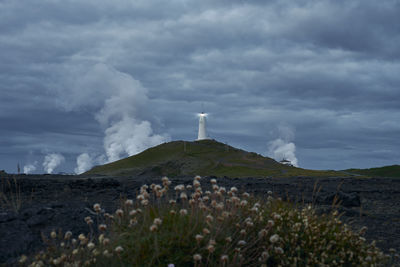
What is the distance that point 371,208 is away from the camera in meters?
14.7

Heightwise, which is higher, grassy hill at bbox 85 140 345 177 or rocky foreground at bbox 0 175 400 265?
grassy hill at bbox 85 140 345 177

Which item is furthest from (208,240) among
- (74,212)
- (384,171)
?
(384,171)

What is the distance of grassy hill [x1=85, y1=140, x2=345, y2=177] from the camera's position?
48.0m

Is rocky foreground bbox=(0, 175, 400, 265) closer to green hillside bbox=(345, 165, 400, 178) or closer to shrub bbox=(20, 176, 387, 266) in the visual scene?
shrub bbox=(20, 176, 387, 266)

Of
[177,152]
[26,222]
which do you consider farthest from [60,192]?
[177,152]

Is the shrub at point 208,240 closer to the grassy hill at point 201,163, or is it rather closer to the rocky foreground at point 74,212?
the rocky foreground at point 74,212

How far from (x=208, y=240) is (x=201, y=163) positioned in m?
51.1

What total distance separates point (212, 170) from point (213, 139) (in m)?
29.2

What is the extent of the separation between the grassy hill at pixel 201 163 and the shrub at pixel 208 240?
3640 cm

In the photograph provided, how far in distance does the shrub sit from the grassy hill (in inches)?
1433

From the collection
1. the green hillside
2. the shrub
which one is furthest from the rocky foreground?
Answer: the green hillside

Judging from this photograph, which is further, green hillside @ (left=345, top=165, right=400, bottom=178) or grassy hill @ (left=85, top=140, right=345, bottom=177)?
green hillside @ (left=345, top=165, right=400, bottom=178)

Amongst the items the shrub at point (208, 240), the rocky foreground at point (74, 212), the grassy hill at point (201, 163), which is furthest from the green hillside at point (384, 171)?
the shrub at point (208, 240)

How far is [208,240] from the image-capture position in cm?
521
